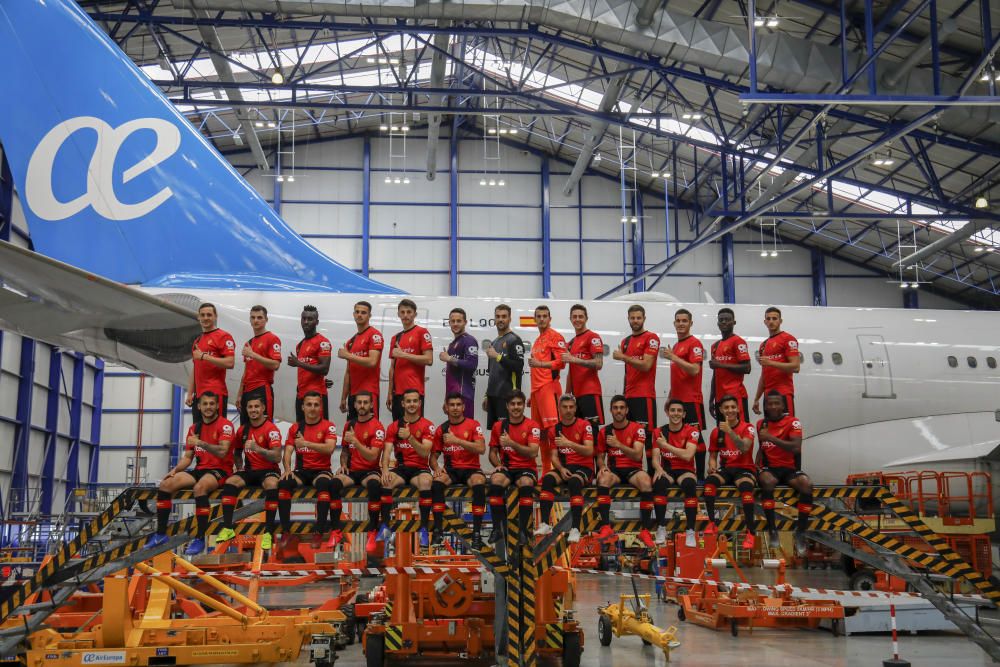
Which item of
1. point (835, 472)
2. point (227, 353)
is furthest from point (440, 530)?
point (835, 472)

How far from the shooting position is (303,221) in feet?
137

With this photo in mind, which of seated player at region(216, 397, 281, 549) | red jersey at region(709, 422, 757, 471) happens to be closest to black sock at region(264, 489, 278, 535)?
seated player at region(216, 397, 281, 549)

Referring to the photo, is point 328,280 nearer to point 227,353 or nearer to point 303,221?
point 227,353

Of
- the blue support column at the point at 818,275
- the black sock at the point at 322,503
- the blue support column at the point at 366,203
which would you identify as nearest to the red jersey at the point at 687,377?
the black sock at the point at 322,503

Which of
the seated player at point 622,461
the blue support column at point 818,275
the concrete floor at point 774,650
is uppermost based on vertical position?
the blue support column at point 818,275

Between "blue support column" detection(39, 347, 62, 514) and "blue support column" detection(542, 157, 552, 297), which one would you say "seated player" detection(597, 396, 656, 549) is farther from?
"blue support column" detection(542, 157, 552, 297)

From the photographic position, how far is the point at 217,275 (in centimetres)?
1325

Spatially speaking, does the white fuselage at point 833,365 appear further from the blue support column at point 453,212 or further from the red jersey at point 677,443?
the blue support column at point 453,212

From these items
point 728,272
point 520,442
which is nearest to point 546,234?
point 728,272

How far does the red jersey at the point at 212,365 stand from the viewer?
9742mm

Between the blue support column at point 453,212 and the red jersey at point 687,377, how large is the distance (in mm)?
31071

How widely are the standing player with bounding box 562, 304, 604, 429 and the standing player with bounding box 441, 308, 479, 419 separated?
3.66 ft

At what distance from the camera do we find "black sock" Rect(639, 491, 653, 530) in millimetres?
8953

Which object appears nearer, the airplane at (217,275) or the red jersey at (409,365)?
the red jersey at (409,365)
